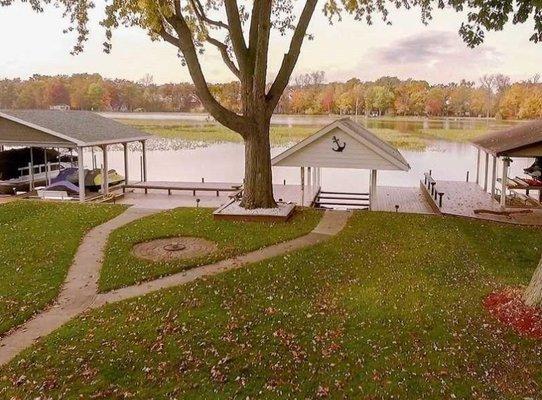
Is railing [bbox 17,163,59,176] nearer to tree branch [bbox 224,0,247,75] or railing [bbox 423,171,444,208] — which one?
tree branch [bbox 224,0,247,75]

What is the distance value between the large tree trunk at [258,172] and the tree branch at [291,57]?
817 millimetres

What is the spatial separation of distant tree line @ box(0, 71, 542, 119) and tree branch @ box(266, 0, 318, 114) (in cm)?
7995

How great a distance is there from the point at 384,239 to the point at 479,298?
158 inches

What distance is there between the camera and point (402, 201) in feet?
70.4

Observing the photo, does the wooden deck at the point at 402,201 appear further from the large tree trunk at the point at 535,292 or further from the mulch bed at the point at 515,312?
the large tree trunk at the point at 535,292

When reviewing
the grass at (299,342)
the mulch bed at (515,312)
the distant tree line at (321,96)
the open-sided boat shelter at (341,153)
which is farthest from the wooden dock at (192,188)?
the distant tree line at (321,96)

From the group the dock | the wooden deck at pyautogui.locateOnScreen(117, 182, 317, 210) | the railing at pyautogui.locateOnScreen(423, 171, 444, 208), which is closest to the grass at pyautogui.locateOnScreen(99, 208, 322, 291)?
the wooden deck at pyautogui.locateOnScreen(117, 182, 317, 210)

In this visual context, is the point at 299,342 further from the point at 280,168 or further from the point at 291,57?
the point at 280,168

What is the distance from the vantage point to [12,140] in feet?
68.8

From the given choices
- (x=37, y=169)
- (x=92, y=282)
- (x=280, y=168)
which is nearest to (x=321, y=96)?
(x=280, y=168)

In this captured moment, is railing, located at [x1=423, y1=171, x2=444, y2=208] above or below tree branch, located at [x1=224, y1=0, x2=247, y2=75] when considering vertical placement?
below

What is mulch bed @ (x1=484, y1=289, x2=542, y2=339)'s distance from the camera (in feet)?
24.1

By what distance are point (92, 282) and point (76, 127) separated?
47.9 ft

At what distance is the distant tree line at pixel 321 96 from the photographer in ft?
301
